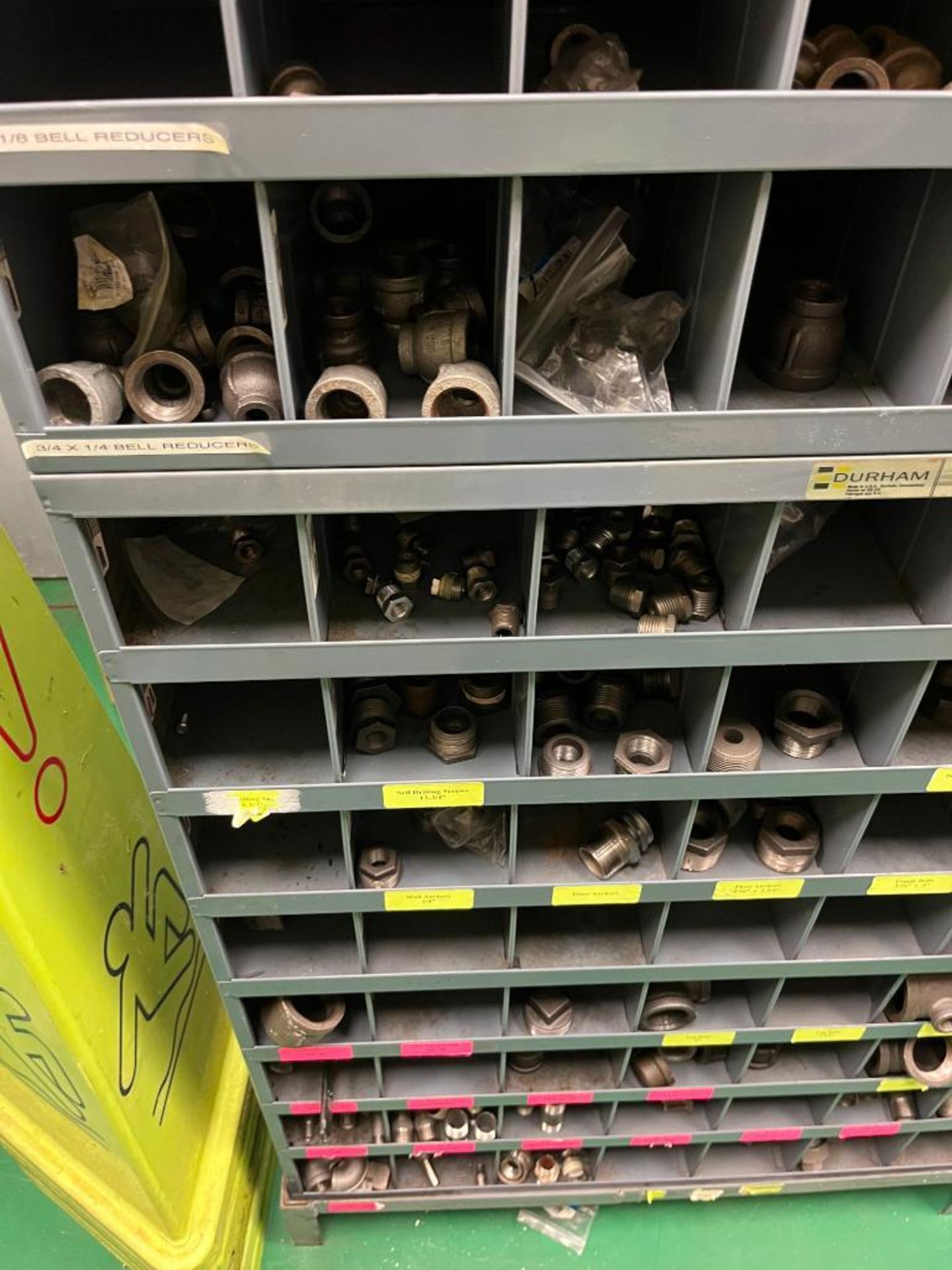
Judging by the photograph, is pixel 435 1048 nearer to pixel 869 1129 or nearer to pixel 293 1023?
pixel 293 1023

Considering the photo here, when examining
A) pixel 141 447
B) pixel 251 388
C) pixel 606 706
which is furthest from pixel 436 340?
pixel 606 706

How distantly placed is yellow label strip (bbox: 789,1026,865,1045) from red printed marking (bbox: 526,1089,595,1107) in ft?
1.31

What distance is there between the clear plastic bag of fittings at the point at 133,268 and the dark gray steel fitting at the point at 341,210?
162mm

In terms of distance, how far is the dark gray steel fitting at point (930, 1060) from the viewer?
169cm

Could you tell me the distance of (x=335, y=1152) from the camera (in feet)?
5.91

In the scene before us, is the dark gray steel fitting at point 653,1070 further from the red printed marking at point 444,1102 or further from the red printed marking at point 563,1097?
the red printed marking at point 444,1102

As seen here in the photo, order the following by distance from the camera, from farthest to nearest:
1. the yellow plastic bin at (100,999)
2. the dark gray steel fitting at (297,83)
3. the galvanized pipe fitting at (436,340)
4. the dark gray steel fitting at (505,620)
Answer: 1. the yellow plastic bin at (100,999)
2. the dark gray steel fitting at (505,620)
3. the galvanized pipe fitting at (436,340)
4. the dark gray steel fitting at (297,83)

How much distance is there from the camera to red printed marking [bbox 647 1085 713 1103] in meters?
1.76

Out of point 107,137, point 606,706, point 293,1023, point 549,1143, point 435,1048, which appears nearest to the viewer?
point 107,137

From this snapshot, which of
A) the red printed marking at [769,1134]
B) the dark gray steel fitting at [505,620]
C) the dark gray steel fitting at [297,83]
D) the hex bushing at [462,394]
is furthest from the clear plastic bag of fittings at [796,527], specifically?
the red printed marking at [769,1134]

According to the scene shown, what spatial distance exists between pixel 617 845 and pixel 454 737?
0.34 metres

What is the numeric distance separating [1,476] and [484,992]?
6.60 ft

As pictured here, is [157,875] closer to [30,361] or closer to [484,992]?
[484,992]

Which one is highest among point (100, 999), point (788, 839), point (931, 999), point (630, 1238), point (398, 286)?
point (398, 286)
